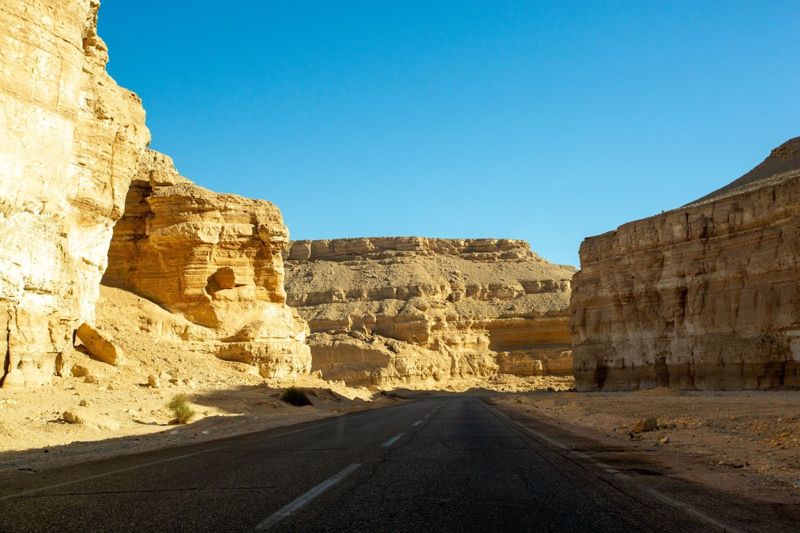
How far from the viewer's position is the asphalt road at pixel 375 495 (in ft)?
15.5

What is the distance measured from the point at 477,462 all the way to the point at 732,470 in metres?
3.12

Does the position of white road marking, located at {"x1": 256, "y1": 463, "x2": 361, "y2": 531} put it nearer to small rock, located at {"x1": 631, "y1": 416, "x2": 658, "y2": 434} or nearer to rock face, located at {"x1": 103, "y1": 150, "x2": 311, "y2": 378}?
small rock, located at {"x1": 631, "y1": 416, "x2": 658, "y2": 434}

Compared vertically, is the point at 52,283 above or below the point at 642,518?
above

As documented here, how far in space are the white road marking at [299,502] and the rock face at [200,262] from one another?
3008 centimetres

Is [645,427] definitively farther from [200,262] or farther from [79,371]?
[200,262]

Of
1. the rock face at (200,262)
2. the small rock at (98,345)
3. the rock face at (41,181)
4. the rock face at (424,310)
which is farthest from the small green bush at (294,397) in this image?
the rock face at (424,310)

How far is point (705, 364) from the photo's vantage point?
135 ft

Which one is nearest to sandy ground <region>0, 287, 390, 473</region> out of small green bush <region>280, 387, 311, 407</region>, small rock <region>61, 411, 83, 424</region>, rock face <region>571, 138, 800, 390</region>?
small rock <region>61, 411, 83, 424</region>

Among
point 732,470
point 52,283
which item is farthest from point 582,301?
point 732,470

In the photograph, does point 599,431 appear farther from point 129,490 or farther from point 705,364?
point 705,364

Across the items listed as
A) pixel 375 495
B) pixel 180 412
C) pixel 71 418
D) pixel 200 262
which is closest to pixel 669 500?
pixel 375 495

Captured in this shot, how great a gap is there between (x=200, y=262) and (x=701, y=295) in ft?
108

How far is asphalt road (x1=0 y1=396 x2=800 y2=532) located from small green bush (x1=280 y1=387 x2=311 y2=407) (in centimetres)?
2058

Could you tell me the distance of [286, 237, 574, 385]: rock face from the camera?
79.8 meters
